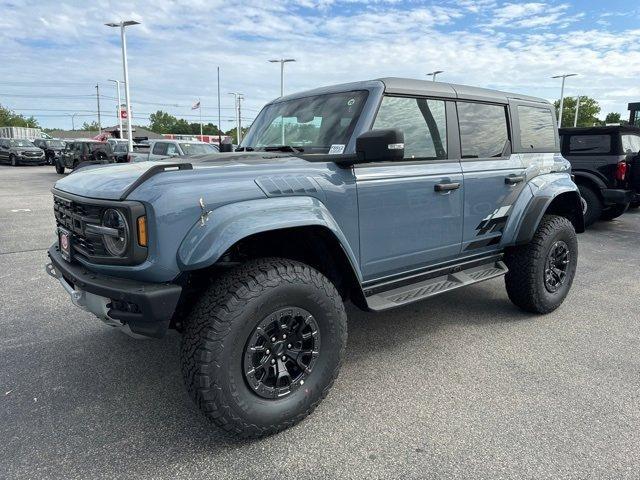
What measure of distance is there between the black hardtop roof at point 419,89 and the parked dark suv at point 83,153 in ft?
64.9

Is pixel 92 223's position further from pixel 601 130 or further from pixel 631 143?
pixel 631 143

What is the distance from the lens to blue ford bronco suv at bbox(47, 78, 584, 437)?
2238 millimetres

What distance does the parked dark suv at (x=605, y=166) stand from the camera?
8266 mm

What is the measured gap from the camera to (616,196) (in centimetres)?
824

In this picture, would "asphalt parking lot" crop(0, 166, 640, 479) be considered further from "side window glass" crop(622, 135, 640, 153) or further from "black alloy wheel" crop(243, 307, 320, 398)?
"side window glass" crop(622, 135, 640, 153)

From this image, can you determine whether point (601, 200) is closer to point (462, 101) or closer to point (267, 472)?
point (462, 101)

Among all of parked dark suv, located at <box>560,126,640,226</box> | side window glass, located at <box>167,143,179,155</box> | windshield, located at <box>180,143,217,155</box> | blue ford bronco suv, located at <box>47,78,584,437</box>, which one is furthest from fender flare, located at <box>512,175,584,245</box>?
side window glass, located at <box>167,143,179,155</box>

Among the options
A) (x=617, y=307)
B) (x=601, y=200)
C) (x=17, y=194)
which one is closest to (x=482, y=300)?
(x=617, y=307)

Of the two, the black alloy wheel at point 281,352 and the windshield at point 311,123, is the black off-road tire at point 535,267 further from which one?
the black alloy wheel at point 281,352

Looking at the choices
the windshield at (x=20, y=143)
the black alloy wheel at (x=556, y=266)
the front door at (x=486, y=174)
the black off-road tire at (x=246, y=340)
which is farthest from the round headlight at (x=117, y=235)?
the windshield at (x=20, y=143)

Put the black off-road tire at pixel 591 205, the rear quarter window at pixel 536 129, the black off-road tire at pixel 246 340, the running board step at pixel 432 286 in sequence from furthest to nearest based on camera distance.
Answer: the black off-road tire at pixel 591 205
the rear quarter window at pixel 536 129
the running board step at pixel 432 286
the black off-road tire at pixel 246 340

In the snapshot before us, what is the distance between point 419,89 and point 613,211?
736cm

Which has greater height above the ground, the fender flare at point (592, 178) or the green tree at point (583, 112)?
the green tree at point (583, 112)

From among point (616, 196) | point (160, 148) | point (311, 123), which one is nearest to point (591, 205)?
point (616, 196)
